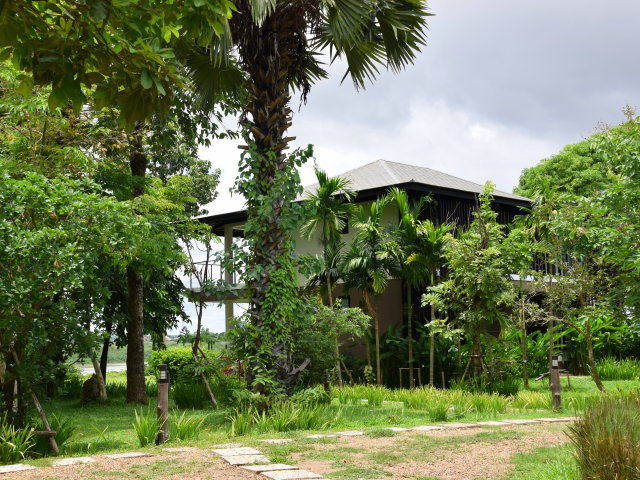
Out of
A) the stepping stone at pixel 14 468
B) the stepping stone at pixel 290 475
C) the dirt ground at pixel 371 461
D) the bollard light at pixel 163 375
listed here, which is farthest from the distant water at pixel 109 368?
the stepping stone at pixel 290 475

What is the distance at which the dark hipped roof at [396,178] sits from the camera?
68.2 ft

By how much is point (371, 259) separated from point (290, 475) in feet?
37.6

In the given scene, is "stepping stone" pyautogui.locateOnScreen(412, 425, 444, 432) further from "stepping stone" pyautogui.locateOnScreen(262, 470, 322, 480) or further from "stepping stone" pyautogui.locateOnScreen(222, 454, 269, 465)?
"stepping stone" pyautogui.locateOnScreen(262, 470, 322, 480)

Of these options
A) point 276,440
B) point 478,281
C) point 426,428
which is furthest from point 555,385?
point 276,440

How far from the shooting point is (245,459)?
704cm

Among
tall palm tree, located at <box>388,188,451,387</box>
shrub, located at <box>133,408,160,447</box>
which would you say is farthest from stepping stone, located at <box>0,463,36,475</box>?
tall palm tree, located at <box>388,188,451,387</box>

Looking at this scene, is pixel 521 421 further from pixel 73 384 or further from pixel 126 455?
pixel 73 384

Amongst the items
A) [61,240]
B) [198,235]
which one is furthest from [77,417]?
[61,240]

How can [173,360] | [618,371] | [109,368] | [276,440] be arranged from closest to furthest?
1. [276,440]
2. [618,371]
3. [173,360]
4. [109,368]

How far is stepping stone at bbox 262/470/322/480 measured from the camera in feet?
20.2

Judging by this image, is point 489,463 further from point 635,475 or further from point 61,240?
point 61,240

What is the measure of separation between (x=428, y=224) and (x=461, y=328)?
2780mm

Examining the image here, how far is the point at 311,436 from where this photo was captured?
8625 mm

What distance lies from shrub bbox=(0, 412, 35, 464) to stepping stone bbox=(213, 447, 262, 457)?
86.5 inches
